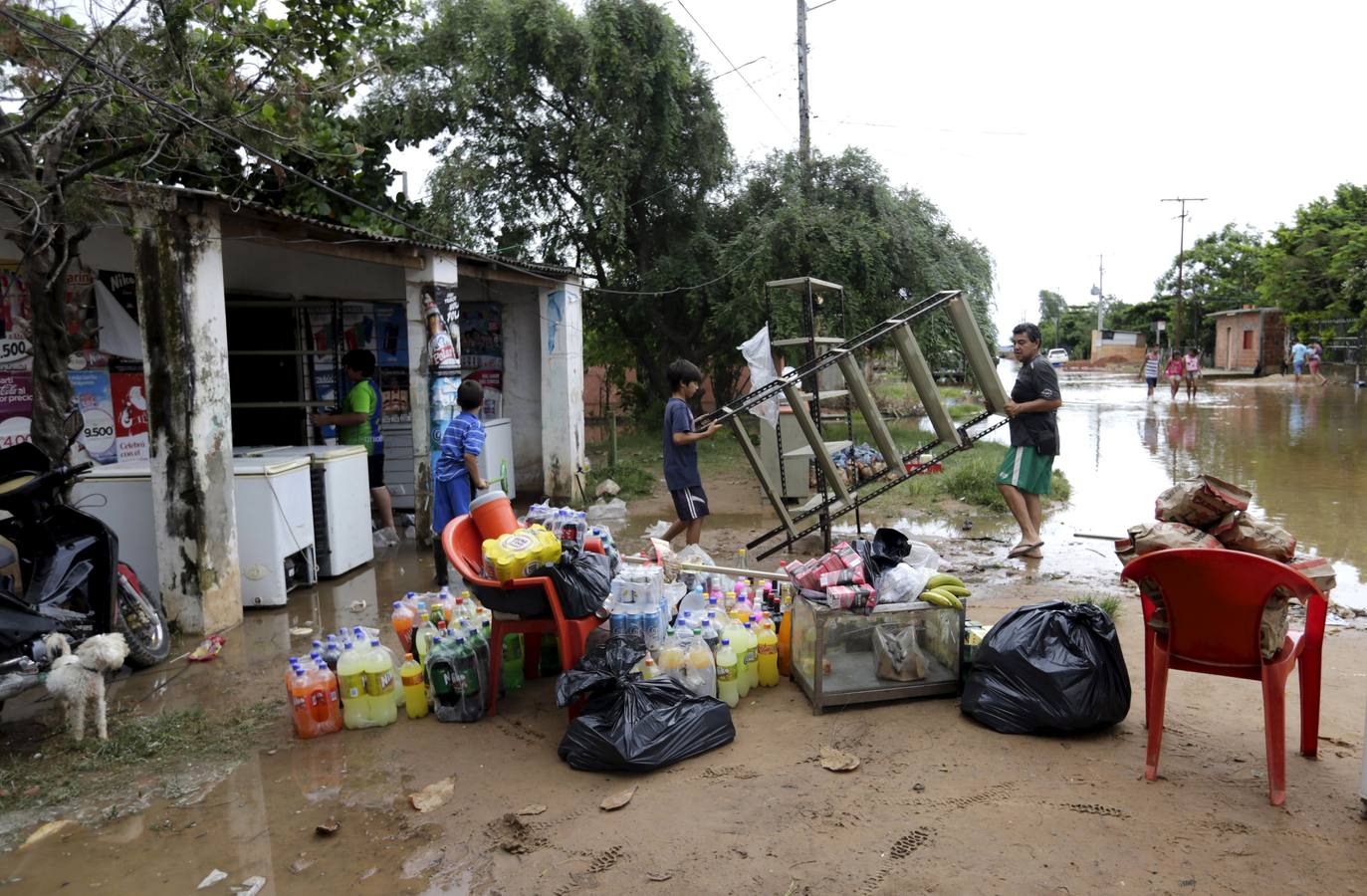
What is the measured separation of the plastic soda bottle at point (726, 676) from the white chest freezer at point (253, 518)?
384cm

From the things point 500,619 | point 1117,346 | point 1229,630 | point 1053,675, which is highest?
point 1117,346

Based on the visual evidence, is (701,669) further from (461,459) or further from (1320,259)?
(1320,259)

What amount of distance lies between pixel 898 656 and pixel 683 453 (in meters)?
2.94

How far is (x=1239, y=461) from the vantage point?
13125 mm

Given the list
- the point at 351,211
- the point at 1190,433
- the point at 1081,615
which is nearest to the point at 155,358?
the point at 1081,615

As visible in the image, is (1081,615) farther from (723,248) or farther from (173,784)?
Result: (723,248)

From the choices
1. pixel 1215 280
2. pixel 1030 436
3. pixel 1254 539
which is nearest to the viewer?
pixel 1254 539

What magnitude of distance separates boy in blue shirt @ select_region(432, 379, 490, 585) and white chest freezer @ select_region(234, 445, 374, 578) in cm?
131

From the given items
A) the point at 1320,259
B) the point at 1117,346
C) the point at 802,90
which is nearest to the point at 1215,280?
the point at 1117,346

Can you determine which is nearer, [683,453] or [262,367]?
→ [683,453]

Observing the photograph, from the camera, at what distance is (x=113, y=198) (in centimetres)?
566

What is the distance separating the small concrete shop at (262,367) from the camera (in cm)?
597

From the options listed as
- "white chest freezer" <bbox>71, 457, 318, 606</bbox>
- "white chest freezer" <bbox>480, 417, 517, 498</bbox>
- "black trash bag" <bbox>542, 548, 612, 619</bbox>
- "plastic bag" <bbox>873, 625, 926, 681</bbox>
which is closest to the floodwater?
"plastic bag" <bbox>873, 625, 926, 681</bbox>

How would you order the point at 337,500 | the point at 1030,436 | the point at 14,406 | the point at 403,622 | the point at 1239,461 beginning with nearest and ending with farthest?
the point at 403,622 < the point at 14,406 < the point at 1030,436 < the point at 337,500 < the point at 1239,461
